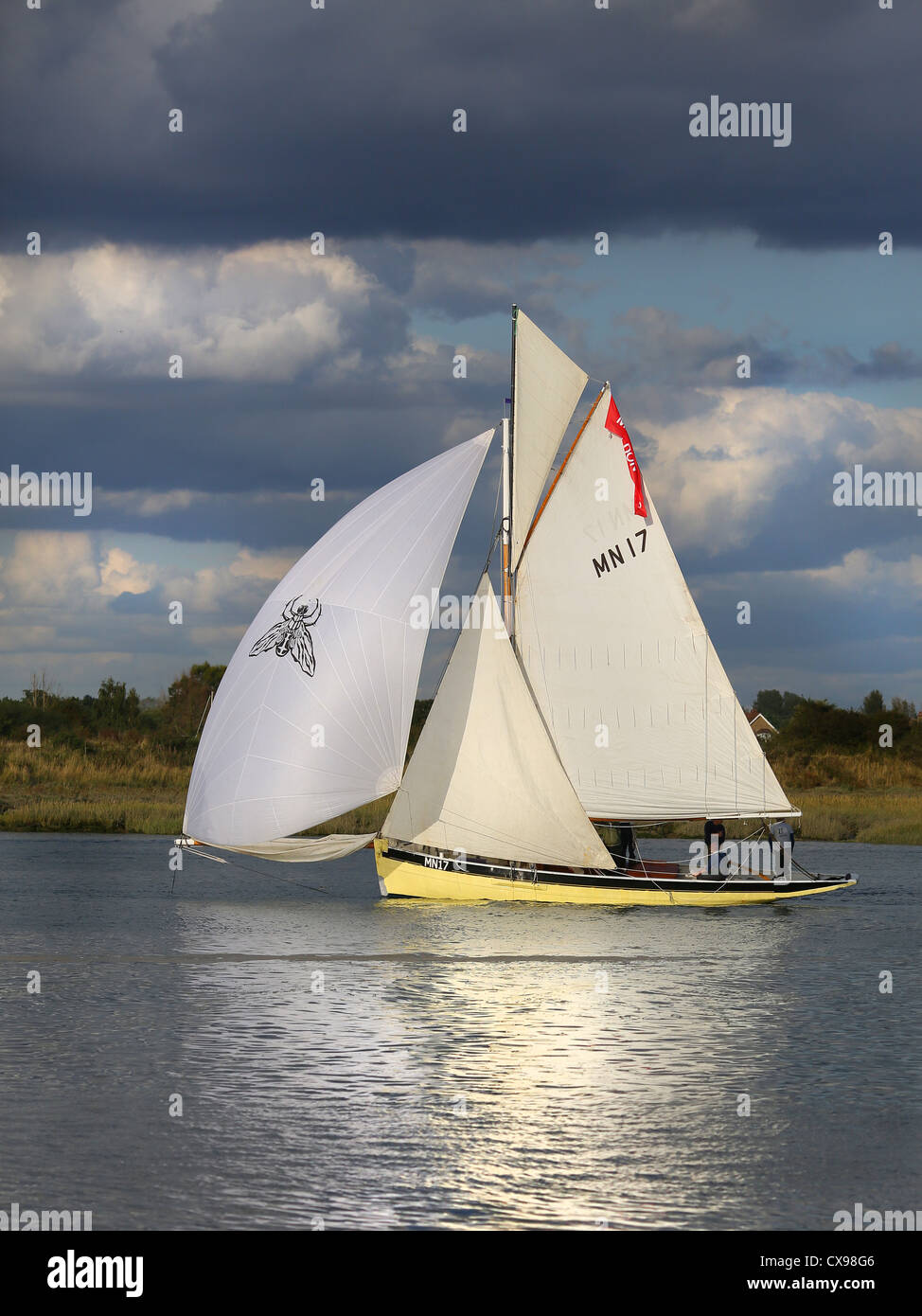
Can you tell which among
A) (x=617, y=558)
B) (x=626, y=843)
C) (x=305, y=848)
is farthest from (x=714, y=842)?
(x=305, y=848)

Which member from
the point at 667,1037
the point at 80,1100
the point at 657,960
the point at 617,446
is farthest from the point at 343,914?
the point at 80,1100

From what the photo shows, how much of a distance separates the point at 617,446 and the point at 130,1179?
96.9ft

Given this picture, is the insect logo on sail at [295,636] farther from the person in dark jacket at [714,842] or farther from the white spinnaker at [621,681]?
the person in dark jacket at [714,842]

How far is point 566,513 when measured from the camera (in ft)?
133

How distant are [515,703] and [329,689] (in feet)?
15.0

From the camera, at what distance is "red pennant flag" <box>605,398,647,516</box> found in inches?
1608

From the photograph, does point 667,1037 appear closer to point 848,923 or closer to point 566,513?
point 848,923

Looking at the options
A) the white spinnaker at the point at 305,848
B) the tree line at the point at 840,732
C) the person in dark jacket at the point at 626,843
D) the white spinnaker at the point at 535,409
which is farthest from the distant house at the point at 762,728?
the white spinnaker at the point at 305,848

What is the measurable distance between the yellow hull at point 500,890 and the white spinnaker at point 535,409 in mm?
8473

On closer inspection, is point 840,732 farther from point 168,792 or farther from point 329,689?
point 329,689

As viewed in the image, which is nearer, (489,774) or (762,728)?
(489,774)

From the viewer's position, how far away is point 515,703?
125 feet

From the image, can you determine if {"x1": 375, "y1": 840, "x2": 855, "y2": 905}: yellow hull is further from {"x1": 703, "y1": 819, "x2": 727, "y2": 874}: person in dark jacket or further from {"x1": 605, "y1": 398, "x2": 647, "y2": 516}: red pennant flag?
{"x1": 605, "y1": 398, "x2": 647, "y2": 516}: red pennant flag
